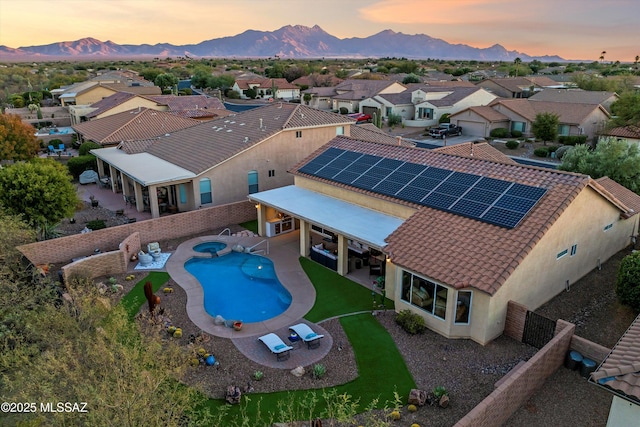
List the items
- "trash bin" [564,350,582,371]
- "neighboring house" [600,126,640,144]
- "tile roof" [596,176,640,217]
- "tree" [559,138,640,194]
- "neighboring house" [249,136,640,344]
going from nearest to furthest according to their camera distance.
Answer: "trash bin" [564,350,582,371] → "neighboring house" [249,136,640,344] → "tile roof" [596,176,640,217] → "tree" [559,138,640,194] → "neighboring house" [600,126,640,144]

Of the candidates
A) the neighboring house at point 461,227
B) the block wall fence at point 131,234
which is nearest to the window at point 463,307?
the neighboring house at point 461,227

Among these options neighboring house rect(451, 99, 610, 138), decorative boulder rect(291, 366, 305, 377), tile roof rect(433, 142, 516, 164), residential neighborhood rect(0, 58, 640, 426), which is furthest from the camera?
neighboring house rect(451, 99, 610, 138)

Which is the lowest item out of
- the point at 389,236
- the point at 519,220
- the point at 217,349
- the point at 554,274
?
the point at 217,349

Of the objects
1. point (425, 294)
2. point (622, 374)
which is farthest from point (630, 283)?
point (622, 374)

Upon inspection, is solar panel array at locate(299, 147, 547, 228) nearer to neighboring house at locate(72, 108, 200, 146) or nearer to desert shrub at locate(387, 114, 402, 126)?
neighboring house at locate(72, 108, 200, 146)

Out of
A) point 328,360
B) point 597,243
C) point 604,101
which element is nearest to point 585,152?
point 597,243

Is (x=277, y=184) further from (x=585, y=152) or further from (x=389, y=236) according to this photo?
(x=585, y=152)

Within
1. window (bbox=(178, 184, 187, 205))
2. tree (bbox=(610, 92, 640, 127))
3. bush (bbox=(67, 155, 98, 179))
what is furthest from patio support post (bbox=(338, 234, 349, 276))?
tree (bbox=(610, 92, 640, 127))

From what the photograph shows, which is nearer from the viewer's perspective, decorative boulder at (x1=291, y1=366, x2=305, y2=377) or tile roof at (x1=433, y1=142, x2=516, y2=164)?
decorative boulder at (x1=291, y1=366, x2=305, y2=377)
